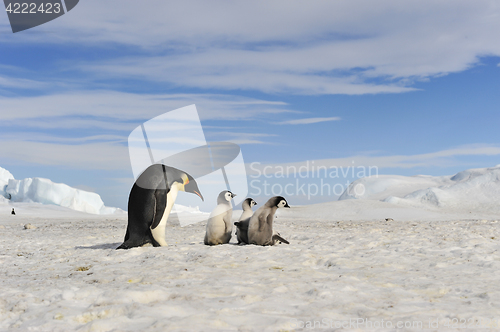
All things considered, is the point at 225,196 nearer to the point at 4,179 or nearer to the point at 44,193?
the point at 44,193

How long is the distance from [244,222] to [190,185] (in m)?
1.30

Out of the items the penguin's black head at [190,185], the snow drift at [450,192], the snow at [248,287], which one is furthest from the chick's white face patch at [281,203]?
the snow drift at [450,192]

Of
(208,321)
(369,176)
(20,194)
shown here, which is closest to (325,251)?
(208,321)

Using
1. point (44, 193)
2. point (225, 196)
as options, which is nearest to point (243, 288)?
point (225, 196)

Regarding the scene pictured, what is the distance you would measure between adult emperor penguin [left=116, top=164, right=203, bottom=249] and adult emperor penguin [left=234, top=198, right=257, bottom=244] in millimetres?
1369

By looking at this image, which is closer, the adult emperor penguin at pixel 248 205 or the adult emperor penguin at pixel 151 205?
the adult emperor penguin at pixel 151 205

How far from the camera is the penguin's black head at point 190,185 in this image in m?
7.73

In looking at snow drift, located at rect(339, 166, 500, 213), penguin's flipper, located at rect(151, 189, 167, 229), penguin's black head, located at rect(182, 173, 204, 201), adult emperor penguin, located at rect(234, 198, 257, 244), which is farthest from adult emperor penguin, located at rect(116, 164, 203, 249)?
snow drift, located at rect(339, 166, 500, 213)

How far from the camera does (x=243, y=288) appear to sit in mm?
3748

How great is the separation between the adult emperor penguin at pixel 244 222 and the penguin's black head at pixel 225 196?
42 cm

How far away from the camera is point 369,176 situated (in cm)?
4144

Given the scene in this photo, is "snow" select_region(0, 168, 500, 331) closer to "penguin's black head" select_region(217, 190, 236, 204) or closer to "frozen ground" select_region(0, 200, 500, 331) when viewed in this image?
"frozen ground" select_region(0, 200, 500, 331)

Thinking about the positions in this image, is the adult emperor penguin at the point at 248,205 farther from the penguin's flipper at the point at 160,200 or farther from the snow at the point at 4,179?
the snow at the point at 4,179

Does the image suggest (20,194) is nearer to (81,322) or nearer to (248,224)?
(248,224)
